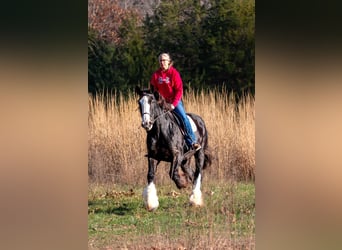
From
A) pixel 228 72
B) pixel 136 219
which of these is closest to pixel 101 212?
pixel 136 219

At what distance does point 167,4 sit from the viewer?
6.35m

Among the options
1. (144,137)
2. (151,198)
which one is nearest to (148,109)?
(144,137)

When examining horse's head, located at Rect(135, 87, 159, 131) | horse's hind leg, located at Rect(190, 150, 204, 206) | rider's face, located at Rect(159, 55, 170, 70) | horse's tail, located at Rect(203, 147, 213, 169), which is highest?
rider's face, located at Rect(159, 55, 170, 70)

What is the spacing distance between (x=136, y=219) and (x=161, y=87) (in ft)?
3.73

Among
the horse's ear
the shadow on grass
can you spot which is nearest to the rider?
the horse's ear

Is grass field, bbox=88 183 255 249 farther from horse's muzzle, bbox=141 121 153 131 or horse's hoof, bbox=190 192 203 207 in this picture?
horse's muzzle, bbox=141 121 153 131

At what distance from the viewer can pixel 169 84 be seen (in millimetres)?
6398

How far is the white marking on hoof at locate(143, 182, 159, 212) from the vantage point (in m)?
6.39

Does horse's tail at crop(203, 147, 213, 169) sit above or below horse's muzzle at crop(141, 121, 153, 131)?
below

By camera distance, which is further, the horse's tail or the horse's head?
the horse's tail

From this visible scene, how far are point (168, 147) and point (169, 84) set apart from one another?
53 centimetres

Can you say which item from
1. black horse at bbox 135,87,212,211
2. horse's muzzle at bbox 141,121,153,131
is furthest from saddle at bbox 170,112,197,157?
horse's muzzle at bbox 141,121,153,131
